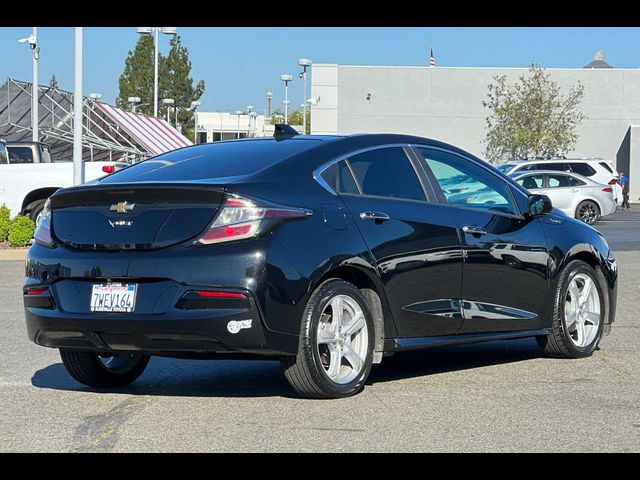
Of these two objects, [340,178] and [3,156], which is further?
[3,156]

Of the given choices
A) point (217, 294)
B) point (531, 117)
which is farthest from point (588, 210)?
point (217, 294)

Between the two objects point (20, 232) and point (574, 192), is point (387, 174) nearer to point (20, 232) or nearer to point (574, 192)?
point (20, 232)

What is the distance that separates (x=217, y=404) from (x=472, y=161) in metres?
2.64

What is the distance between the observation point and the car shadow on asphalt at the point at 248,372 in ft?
25.4

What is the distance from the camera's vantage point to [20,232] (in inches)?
802

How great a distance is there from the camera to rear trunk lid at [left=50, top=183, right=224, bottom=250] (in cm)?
689

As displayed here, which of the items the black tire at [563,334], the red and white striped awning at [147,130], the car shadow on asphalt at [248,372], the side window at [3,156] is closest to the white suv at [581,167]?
the red and white striped awning at [147,130]

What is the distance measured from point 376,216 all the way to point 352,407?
4.04 feet

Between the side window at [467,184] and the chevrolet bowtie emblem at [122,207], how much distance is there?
2.13 meters

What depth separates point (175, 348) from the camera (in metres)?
6.88

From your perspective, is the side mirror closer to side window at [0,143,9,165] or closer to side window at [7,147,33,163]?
side window at [0,143,9,165]

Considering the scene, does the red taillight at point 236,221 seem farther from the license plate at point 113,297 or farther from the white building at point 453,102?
the white building at point 453,102

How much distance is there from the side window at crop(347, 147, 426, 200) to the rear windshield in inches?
12.9

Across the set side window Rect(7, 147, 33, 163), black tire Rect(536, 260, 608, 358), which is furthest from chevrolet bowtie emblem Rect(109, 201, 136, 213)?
side window Rect(7, 147, 33, 163)
